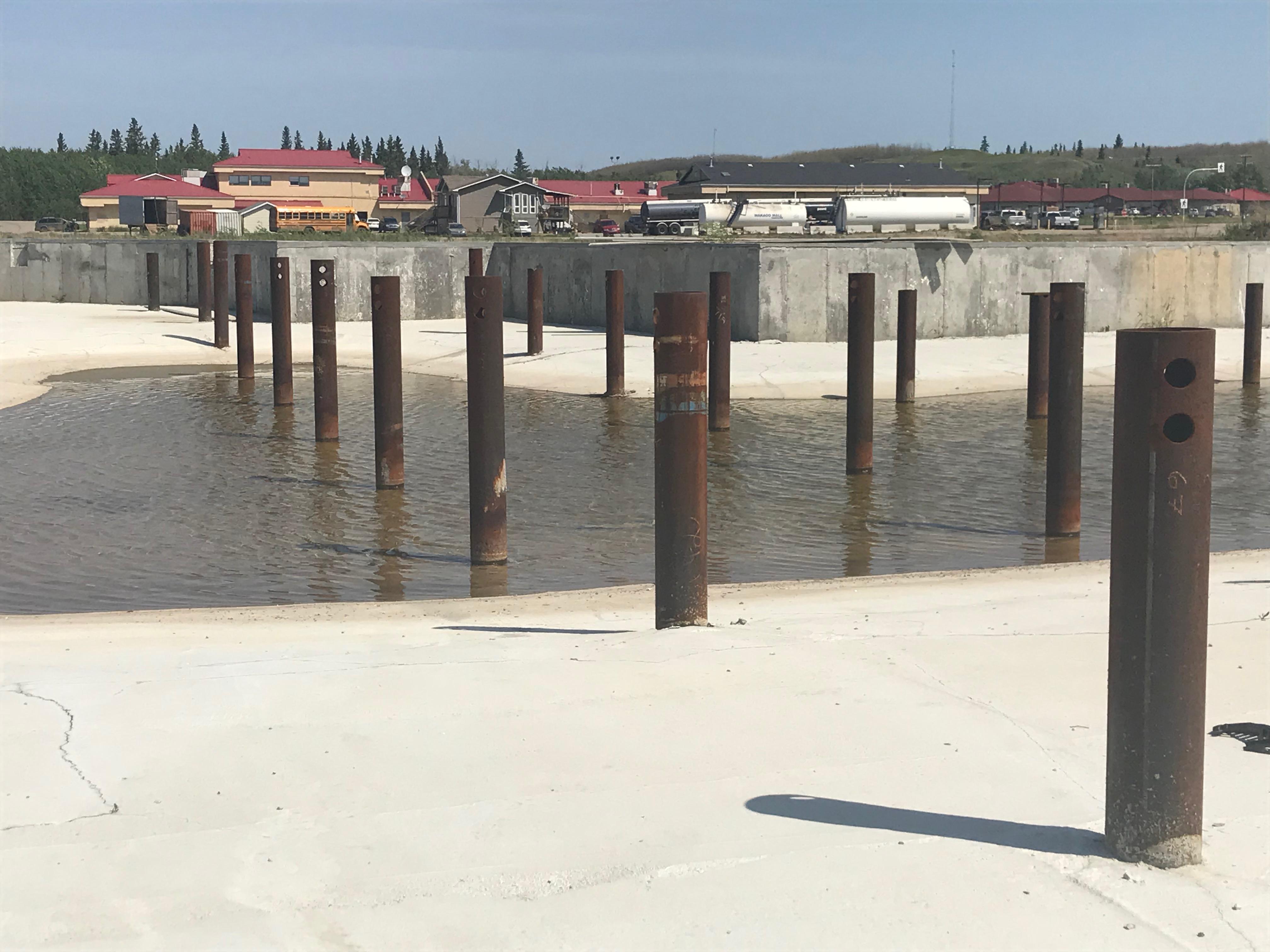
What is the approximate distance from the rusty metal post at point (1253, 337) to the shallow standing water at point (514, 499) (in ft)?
6.17

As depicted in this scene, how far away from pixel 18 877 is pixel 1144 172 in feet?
559

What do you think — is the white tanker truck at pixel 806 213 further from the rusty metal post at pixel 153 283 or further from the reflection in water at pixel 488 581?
the reflection in water at pixel 488 581

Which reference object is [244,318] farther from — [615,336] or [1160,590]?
[1160,590]

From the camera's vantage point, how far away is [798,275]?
83.4ft

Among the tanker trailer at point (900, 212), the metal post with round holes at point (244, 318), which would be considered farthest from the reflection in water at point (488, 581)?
the tanker trailer at point (900, 212)

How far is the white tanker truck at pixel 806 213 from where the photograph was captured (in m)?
41.9

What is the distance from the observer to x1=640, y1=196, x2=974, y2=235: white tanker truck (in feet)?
138

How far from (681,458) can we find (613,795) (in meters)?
2.78

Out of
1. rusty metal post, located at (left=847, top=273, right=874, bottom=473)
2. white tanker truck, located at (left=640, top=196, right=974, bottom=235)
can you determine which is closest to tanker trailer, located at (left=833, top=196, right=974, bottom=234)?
white tanker truck, located at (left=640, top=196, right=974, bottom=235)

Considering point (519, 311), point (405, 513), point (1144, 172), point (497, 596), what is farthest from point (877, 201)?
point (1144, 172)

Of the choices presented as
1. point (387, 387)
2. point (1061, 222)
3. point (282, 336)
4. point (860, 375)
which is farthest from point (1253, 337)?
point (1061, 222)

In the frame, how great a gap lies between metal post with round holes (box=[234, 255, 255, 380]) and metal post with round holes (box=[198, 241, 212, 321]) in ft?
25.4

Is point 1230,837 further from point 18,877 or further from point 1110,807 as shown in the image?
point 18,877

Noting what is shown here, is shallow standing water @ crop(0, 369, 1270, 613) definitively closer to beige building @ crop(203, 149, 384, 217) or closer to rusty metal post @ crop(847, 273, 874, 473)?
rusty metal post @ crop(847, 273, 874, 473)
